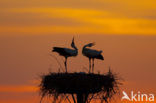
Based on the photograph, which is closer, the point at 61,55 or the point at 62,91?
the point at 62,91

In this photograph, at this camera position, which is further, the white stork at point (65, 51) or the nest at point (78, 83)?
the white stork at point (65, 51)

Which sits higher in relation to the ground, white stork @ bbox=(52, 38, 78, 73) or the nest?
white stork @ bbox=(52, 38, 78, 73)

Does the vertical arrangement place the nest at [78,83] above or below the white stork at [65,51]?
below

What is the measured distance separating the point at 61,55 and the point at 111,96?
333 cm

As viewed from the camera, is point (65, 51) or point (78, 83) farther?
point (65, 51)

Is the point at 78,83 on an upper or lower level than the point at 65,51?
lower

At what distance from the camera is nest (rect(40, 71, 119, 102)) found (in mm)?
23250

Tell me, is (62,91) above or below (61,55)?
below

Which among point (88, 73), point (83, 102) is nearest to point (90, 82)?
point (88, 73)

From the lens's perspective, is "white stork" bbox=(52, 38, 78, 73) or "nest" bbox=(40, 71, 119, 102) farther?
"white stork" bbox=(52, 38, 78, 73)

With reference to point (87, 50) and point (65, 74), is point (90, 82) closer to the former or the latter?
point (65, 74)

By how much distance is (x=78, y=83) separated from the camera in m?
23.3

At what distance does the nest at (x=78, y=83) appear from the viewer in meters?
23.2

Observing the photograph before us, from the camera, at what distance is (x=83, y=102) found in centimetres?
2517
